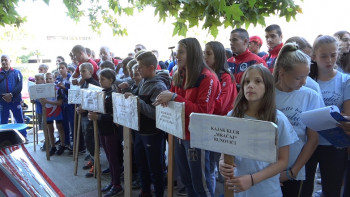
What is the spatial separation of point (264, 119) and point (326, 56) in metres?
1.01

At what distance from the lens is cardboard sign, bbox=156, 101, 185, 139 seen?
7.92 feet

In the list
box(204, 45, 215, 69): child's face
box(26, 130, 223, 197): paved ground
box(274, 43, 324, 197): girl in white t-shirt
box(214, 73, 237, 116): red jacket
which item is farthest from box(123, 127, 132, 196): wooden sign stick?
box(274, 43, 324, 197): girl in white t-shirt

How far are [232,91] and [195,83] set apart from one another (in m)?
0.77

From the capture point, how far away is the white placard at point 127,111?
3025 millimetres

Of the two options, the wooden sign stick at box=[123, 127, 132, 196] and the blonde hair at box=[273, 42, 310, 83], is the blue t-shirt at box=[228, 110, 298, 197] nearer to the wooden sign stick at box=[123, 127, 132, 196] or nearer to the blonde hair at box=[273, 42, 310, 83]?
the blonde hair at box=[273, 42, 310, 83]

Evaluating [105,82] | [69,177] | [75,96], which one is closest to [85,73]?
[75,96]

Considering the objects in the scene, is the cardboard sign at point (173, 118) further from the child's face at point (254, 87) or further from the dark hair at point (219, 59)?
the dark hair at point (219, 59)

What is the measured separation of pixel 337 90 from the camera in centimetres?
240

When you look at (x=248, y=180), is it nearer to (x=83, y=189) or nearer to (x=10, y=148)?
(x=10, y=148)

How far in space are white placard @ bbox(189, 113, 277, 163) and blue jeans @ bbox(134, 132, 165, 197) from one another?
66.1 inches

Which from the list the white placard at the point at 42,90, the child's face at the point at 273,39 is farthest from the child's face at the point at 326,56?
the white placard at the point at 42,90

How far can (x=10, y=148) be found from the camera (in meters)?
1.90

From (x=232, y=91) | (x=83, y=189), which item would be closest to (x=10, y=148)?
(x=232, y=91)

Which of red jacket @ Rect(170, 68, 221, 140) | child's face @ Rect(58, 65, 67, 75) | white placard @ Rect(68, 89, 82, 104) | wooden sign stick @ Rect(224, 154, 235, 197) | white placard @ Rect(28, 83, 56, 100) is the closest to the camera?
wooden sign stick @ Rect(224, 154, 235, 197)
